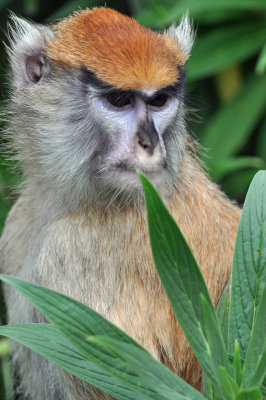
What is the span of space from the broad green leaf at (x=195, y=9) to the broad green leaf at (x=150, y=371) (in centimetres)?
293

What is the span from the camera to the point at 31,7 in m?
5.03

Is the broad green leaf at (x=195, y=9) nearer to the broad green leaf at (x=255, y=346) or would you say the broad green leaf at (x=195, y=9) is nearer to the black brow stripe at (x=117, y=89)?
the black brow stripe at (x=117, y=89)

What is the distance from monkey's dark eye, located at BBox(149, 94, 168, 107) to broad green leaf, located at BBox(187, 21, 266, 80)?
1.89 m

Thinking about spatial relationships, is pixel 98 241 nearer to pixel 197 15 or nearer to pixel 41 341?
pixel 41 341

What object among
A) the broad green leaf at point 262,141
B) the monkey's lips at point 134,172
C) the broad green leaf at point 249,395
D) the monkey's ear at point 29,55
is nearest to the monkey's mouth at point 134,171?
the monkey's lips at point 134,172

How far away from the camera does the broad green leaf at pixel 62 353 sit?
232 cm

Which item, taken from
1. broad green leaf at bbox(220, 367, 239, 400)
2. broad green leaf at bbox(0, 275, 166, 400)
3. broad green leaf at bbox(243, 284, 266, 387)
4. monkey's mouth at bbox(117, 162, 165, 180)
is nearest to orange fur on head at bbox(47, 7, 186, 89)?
monkey's mouth at bbox(117, 162, 165, 180)

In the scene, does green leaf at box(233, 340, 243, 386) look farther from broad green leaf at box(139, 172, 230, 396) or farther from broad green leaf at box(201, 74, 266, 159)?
broad green leaf at box(201, 74, 266, 159)

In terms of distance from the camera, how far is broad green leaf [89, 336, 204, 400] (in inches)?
76.0

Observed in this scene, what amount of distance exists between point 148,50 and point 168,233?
1.04m

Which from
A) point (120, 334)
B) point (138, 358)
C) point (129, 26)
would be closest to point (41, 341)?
point (120, 334)

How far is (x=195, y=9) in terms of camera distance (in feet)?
15.3

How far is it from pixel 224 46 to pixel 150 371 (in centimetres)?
354

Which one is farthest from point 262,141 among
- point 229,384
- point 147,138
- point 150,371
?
point 150,371
